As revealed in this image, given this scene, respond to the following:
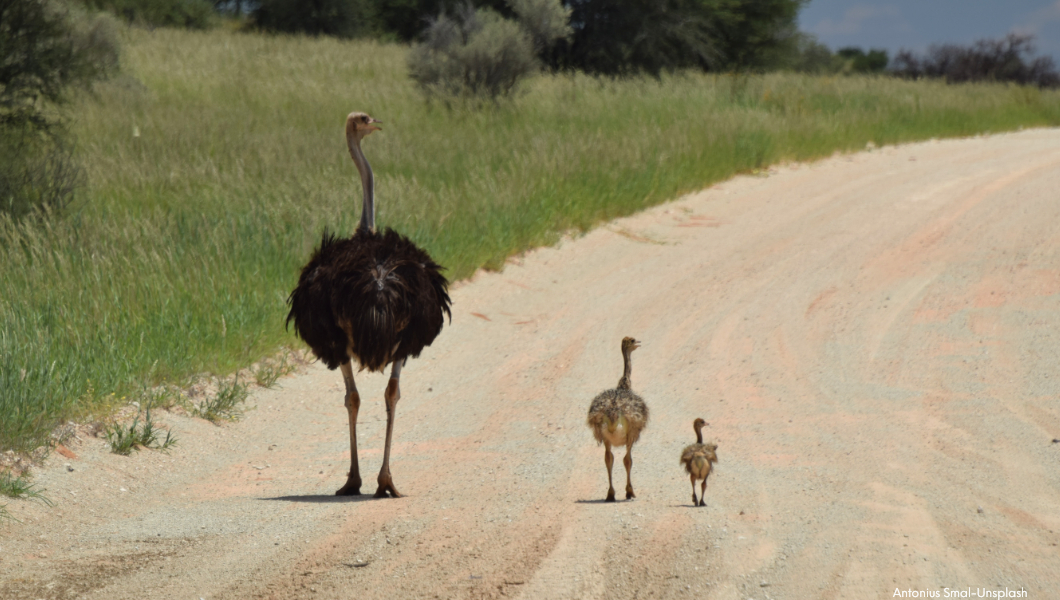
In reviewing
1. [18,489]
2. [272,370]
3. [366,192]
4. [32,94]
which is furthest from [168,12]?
[18,489]

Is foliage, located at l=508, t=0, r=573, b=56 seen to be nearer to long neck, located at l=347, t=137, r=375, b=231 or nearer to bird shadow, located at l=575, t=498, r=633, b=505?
long neck, located at l=347, t=137, r=375, b=231

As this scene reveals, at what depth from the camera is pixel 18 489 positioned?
540 centimetres

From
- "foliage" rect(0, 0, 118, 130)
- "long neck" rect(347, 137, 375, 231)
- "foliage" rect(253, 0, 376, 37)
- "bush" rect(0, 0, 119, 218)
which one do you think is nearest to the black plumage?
"long neck" rect(347, 137, 375, 231)

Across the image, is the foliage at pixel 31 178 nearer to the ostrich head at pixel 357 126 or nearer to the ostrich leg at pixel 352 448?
the ostrich head at pixel 357 126

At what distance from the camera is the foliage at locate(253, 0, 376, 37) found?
44.4 metres

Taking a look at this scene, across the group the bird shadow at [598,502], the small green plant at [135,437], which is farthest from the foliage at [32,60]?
the bird shadow at [598,502]

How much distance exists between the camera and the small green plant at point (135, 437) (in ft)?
21.2

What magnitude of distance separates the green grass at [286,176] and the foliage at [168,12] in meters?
17.2

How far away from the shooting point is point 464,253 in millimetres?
11242

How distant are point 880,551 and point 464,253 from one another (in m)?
7.45

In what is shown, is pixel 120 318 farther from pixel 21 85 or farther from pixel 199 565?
pixel 21 85

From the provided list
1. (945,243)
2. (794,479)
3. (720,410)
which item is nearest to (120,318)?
(720,410)

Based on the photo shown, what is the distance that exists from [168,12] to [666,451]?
4609cm

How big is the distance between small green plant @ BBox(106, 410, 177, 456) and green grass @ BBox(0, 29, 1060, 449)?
10.5 inches
